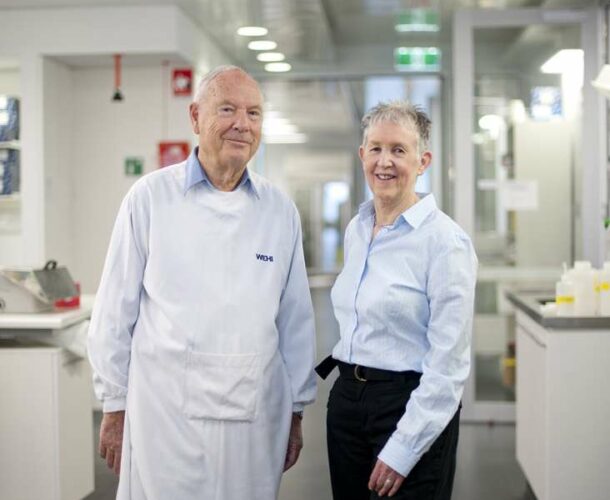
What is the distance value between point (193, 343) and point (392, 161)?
0.67m

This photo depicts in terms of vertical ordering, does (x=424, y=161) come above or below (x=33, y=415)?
above

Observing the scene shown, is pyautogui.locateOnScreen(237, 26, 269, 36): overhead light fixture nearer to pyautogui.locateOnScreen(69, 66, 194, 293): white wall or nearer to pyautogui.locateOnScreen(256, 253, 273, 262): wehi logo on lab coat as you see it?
pyautogui.locateOnScreen(69, 66, 194, 293): white wall

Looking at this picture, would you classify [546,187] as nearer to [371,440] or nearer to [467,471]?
[467,471]

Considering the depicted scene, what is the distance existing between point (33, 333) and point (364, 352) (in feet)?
6.77

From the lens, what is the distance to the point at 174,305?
2076 millimetres

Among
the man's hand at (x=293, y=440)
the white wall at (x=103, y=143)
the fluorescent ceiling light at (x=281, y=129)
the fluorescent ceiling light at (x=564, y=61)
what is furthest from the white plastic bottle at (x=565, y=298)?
the fluorescent ceiling light at (x=281, y=129)

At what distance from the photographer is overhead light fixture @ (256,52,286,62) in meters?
7.78

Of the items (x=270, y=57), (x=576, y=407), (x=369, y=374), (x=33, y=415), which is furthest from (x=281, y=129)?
(x=369, y=374)

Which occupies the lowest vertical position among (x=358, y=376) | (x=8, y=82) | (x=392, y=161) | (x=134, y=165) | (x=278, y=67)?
(x=358, y=376)

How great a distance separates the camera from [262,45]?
24.2 ft

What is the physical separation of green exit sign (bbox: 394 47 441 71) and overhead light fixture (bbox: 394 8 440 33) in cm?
19

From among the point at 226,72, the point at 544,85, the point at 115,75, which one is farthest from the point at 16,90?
the point at 226,72

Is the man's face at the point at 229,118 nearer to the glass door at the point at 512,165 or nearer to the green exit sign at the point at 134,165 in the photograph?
the glass door at the point at 512,165

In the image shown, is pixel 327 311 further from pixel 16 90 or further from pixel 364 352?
pixel 364 352
